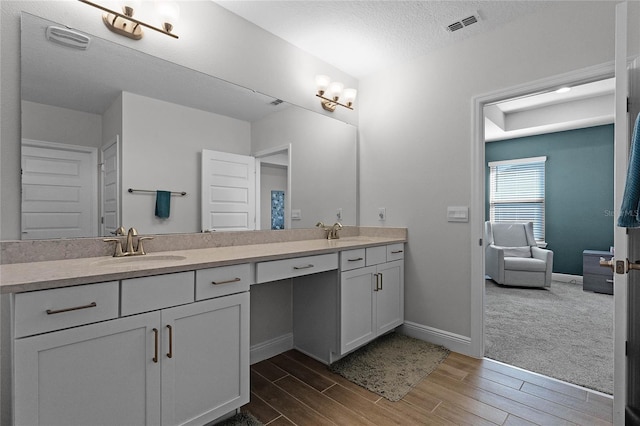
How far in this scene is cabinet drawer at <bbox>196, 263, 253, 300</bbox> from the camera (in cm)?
145

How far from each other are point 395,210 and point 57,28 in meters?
2.56

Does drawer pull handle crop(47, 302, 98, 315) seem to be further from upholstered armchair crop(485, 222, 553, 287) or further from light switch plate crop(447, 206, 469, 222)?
upholstered armchair crop(485, 222, 553, 287)

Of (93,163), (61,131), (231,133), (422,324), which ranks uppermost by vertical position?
(231,133)

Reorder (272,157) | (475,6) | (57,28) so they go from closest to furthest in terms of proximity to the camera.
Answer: (57,28), (475,6), (272,157)

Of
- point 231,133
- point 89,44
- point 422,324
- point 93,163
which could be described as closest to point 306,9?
point 231,133

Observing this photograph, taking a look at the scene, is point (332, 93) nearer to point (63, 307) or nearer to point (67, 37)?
point (67, 37)

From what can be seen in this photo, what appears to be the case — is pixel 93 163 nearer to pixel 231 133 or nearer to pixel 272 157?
pixel 231 133

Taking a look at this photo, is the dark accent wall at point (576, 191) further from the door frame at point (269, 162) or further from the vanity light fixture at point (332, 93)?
the door frame at point (269, 162)

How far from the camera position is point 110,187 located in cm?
170

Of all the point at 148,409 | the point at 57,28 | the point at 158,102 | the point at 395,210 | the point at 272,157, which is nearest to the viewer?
the point at 148,409

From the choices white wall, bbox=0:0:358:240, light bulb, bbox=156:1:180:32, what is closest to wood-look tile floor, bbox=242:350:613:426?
white wall, bbox=0:0:358:240

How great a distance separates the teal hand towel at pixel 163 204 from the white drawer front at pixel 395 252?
1.68 metres

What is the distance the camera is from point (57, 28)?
1521 millimetres

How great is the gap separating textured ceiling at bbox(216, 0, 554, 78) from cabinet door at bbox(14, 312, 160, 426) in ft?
6.69
